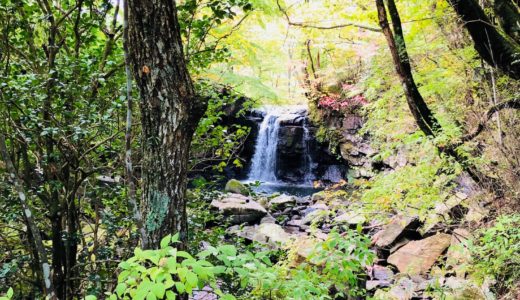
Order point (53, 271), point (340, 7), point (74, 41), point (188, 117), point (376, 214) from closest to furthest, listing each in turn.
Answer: point (188, 117), point (53, 271), point (74, 41), point (376, 214), point (340, 7)

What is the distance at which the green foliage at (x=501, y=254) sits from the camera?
3.38m

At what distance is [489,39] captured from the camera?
3.54 m

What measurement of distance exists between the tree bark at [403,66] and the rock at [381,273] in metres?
2.89

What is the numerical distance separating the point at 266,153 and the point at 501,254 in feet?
46.9

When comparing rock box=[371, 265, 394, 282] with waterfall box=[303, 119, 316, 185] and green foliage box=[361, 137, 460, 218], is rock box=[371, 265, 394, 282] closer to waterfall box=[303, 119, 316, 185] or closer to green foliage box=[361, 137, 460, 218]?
green foliage box=[361, 137, 460, 218]

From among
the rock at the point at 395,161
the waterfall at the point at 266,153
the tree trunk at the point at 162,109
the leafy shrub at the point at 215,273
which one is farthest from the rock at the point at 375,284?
the waterfall at the point at 266,153

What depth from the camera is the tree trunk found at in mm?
2254

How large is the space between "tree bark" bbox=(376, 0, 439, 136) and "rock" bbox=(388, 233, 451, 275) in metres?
2.47

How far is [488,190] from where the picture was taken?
167 inches

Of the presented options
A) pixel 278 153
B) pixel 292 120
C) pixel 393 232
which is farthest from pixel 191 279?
pixel 292 120

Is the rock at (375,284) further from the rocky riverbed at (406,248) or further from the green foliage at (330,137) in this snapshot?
the green foliage at (330,137)

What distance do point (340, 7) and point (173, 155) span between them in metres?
4.55

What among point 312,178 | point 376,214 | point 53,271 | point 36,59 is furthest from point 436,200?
point 312,178

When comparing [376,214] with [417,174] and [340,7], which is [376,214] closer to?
[417,174]
